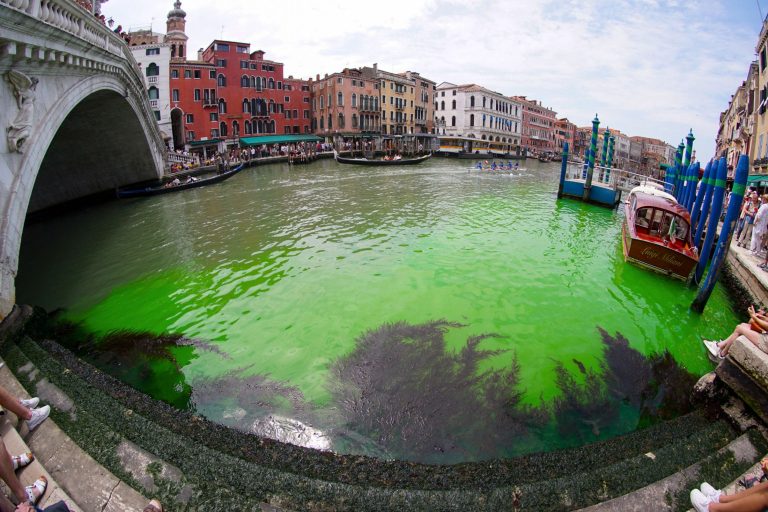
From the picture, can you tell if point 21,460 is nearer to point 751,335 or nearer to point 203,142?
point 751,335

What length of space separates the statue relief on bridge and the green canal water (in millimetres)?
3421

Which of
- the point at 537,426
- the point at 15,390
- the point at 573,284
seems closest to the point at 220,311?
the point at 15,390

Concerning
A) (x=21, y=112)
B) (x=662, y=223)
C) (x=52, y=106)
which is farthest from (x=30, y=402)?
(x=662, y=223)

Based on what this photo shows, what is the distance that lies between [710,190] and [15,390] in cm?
1599

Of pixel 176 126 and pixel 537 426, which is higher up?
pixel 176 126

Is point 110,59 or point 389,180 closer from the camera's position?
point 110,59

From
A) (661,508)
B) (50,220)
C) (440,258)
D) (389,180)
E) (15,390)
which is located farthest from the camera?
(389,180)

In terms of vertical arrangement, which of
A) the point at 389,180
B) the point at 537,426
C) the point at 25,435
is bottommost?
the point at 537,426

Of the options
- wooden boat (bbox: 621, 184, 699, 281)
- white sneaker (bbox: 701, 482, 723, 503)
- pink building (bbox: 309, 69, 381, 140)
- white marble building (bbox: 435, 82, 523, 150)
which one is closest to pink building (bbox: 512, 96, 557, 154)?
white marble building (bbox: 435, 82, 523, 150)

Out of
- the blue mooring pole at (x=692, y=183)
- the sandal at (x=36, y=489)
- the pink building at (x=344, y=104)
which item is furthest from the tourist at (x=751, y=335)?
the pink building at (x=344, y=104)

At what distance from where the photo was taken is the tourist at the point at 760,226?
9.12 meters

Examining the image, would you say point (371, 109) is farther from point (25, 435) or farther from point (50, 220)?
point (25, 435)

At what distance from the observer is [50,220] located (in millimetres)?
16328

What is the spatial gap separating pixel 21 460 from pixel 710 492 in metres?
5.73
